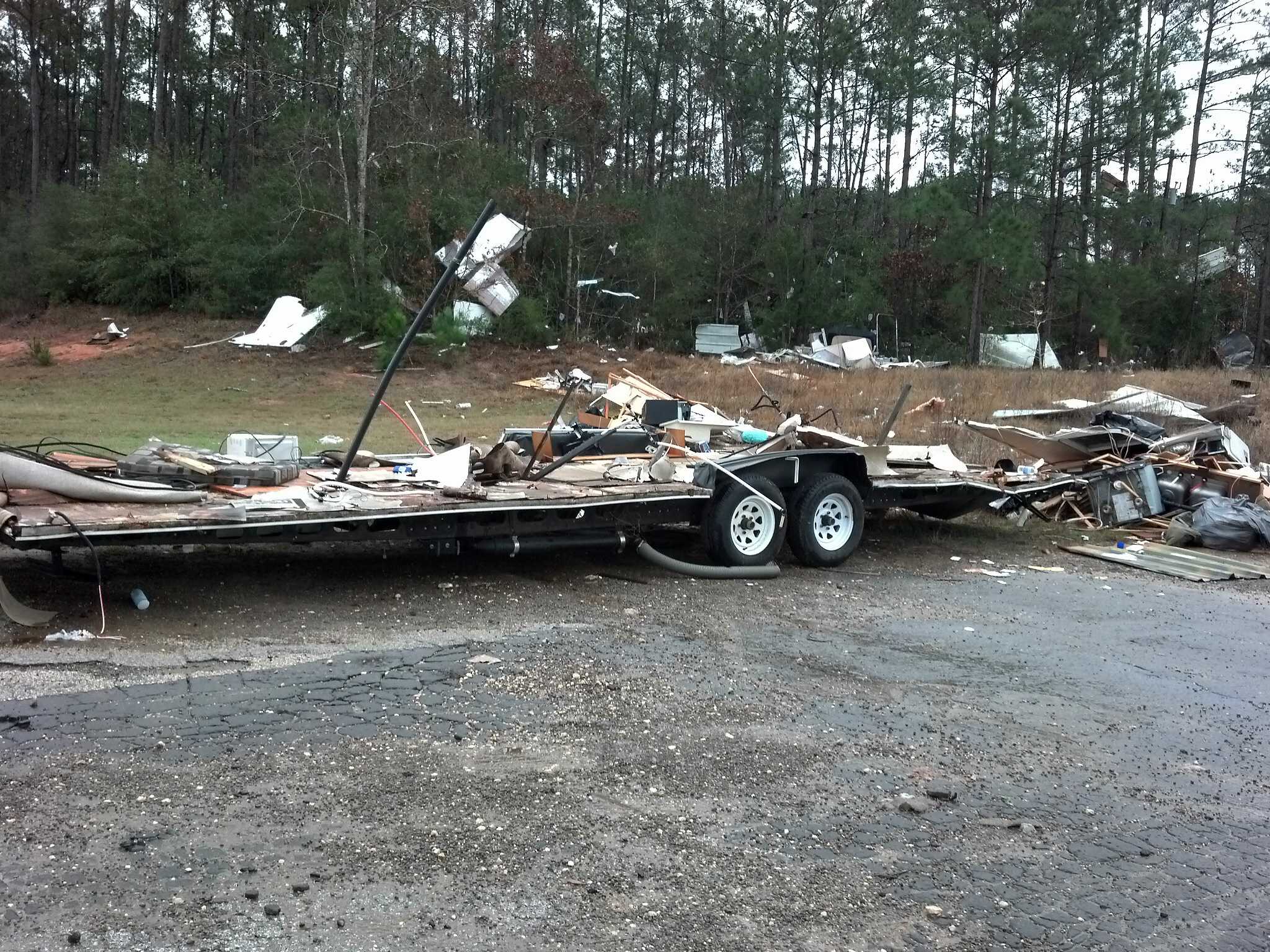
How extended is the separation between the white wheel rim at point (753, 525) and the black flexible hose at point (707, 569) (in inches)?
5.8

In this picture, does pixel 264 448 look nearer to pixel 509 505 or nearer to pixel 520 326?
pixel 509 505

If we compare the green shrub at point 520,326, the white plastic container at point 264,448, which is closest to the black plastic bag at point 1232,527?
the white plastic container at point 264,448

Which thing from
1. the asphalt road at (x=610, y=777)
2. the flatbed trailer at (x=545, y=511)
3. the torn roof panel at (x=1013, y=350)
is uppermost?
the torn roof panel at (x=1013, y=350)

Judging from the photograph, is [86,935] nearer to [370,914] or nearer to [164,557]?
[370,914]

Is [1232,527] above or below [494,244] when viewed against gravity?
below

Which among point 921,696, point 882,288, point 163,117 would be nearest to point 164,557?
point 921,696

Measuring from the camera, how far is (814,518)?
352 inches

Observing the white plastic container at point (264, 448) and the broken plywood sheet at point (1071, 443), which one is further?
the broken plywood sheet at point (1071, 443)

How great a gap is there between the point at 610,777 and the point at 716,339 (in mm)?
30472

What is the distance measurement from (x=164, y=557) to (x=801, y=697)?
15.8ft

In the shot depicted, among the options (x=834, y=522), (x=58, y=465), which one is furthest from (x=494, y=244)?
(x=58, y=465)

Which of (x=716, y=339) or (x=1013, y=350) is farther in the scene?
(x=1013, y=350)

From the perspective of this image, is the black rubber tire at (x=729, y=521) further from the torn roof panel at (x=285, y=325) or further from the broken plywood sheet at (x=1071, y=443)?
the torn roof panel at (x=285, y=325)

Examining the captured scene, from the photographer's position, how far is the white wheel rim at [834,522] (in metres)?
9.03
